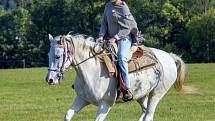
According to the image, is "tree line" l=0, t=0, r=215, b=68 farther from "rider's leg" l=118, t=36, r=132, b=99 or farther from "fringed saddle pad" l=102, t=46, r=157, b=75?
"rider's leg" l=118, t=36, r=132, b=99

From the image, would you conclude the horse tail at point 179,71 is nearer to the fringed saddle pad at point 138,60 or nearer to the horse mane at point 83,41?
the fringed saddle pad at point 138,60

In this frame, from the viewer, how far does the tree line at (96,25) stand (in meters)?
81.8

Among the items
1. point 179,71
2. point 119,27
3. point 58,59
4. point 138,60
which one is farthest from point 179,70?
point 58,59

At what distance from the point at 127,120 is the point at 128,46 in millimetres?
3966

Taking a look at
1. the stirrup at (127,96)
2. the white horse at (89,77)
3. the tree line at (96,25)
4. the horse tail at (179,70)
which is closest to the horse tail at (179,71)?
the horse tail at (179,70)

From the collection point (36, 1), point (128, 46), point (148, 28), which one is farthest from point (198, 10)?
point (128, 46)

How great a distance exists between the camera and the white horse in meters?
10.2

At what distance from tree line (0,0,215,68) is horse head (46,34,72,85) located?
7086 centimetres

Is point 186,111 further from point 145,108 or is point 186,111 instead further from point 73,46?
point 73,46

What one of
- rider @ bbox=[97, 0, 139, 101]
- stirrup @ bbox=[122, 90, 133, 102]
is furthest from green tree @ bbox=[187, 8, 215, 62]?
stirrup @ bbox=[122, 90, 133, 102]

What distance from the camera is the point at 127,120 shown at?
1507cm

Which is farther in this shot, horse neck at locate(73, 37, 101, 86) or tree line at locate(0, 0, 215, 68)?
tree line at locate(0, 0, 215, 68)

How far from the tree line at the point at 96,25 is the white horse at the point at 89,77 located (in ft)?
226

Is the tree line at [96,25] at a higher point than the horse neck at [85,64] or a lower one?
lower
